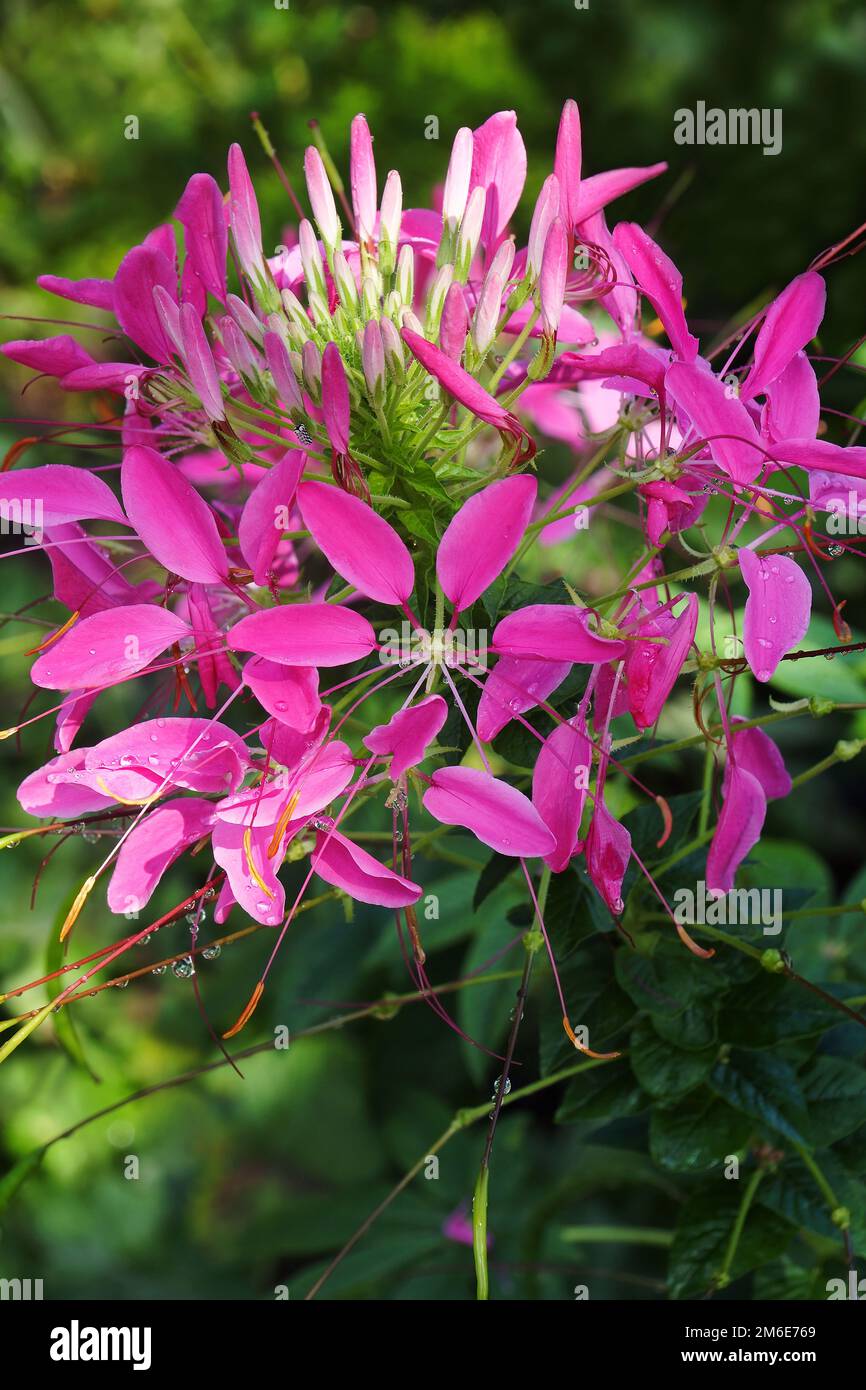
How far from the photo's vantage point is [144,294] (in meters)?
0.71

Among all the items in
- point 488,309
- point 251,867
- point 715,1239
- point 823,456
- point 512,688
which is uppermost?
point 488,309

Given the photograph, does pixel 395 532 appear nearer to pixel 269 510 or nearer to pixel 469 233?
pixel 269 510

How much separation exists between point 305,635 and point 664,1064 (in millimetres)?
427

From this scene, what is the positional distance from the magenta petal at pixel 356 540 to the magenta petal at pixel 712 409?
0.18 meters

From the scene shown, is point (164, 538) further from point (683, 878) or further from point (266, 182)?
point (266, 182)

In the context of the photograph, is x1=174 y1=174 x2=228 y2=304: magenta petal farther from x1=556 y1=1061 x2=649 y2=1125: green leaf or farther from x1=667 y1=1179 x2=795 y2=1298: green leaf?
x1=667 y1=1179 x2=795 y2=1298: green leaf

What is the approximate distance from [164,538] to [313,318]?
8.6 inches

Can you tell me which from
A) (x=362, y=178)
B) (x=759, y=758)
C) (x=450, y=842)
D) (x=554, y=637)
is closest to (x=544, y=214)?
(x=362, y=178)

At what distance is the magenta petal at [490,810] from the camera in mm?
629

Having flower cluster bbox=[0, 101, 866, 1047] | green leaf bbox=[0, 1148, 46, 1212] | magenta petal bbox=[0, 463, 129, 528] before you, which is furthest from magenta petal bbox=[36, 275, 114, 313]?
green leaf bbox=[0, 1148, 46, 1212]

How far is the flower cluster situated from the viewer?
0.63 m

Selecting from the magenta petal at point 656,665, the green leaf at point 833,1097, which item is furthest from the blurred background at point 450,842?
the magenta petal at point 656,665

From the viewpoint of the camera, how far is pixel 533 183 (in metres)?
2.78

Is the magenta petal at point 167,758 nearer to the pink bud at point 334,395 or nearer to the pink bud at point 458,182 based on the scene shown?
the pink bud at point 334,395
